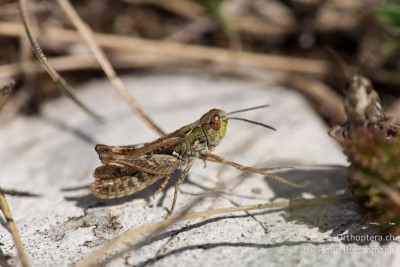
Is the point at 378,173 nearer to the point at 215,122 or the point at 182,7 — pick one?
the point at 215,122

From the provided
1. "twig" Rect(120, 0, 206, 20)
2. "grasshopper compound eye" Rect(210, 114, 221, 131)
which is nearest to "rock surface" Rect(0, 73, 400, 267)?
"grasshopper compound eye" Rect(210, 114, 221, 131)

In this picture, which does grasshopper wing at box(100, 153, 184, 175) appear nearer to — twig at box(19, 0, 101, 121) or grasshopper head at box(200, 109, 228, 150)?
grasshopper head at box(200, 109, 228, 150)

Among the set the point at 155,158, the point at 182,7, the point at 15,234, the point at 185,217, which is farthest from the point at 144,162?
the point at 182,7

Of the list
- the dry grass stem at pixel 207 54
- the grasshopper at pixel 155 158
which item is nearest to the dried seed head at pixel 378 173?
the grasshopper at pixel 155 158

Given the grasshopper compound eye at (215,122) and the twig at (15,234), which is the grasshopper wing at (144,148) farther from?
the twig at (15,234)

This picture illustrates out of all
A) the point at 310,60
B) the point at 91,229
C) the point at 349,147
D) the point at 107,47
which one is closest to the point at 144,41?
the point at 107,47

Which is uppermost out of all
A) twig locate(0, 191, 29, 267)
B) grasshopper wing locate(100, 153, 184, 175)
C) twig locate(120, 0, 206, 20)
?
twig locate(120, 0, 206, 20)

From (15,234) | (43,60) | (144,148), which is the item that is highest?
(43,60)
